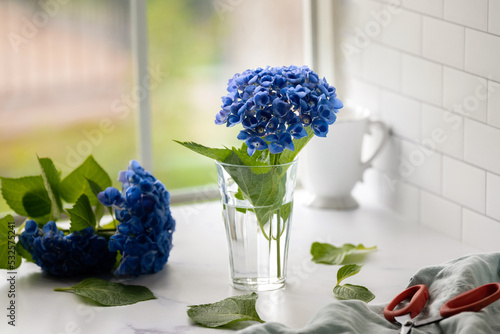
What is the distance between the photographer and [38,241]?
1.16 metres

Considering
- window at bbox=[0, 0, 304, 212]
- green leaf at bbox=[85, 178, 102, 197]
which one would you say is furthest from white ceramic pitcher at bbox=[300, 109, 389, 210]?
green leaf at bbox=[85, 178, 102, 197]

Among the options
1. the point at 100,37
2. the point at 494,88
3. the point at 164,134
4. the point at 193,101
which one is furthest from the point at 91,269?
the point at 164,134

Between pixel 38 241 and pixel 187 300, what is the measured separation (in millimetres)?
256

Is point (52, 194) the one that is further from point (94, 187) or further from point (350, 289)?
point (350, 289)

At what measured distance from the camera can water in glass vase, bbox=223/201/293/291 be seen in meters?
1.11

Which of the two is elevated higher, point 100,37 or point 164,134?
point 100,37

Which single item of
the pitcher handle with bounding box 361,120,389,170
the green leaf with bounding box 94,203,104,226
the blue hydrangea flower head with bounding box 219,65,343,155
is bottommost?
the green leaf with bounding box 94,203,104,226

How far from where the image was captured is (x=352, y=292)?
1089 mm

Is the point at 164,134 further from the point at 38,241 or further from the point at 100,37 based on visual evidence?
the point at 38,241

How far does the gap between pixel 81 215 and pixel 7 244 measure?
0.41 ft

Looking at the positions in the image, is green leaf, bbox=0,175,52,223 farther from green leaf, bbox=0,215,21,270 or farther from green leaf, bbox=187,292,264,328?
green leaf, bbox=187,292,264,328

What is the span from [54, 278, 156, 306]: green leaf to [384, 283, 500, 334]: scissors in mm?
366

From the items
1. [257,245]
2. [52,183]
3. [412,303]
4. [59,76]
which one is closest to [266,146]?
[257,245]

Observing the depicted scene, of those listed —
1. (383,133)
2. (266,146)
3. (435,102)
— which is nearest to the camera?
(266,146)
